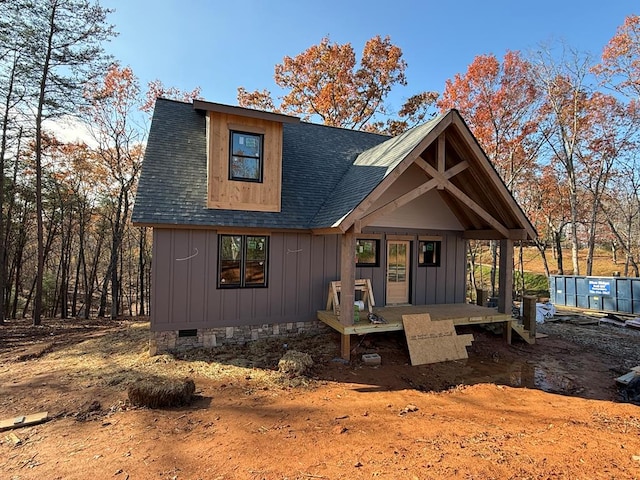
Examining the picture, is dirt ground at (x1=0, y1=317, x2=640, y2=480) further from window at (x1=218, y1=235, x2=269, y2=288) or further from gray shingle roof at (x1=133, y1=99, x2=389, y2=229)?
gray shingle roof at (x1=133, y1=99, x2=389, y2=229)

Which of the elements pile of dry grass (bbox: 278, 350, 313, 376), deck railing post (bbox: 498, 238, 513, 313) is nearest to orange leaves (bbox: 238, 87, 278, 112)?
deck railing post (bbox: 498, 238, 513, 313)

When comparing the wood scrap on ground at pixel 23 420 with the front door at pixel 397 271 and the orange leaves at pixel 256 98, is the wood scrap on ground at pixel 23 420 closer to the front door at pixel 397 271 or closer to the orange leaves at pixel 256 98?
the front door at pixel 397 271

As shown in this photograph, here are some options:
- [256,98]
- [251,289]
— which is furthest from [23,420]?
[256,98]

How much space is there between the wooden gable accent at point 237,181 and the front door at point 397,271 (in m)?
3.51

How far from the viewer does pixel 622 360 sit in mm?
7332

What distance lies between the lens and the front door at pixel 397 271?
30.8 feet

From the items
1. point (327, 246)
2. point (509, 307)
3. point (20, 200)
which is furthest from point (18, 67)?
point (509, 307)

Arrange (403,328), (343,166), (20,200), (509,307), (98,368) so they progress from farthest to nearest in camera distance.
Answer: (20,200) → (343,166) → (509,307) → (403,328) → (98,368)

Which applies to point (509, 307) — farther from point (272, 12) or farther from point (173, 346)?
point (272, 12)

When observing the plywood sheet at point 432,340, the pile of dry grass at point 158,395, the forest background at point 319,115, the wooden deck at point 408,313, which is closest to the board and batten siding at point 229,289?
the wooden deck at point 408,313

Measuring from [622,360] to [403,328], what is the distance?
16.1ft

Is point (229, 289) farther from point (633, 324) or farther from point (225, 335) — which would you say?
point (633, 324)

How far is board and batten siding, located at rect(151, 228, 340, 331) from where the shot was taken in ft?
23.4

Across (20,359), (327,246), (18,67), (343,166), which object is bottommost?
(20,359)
